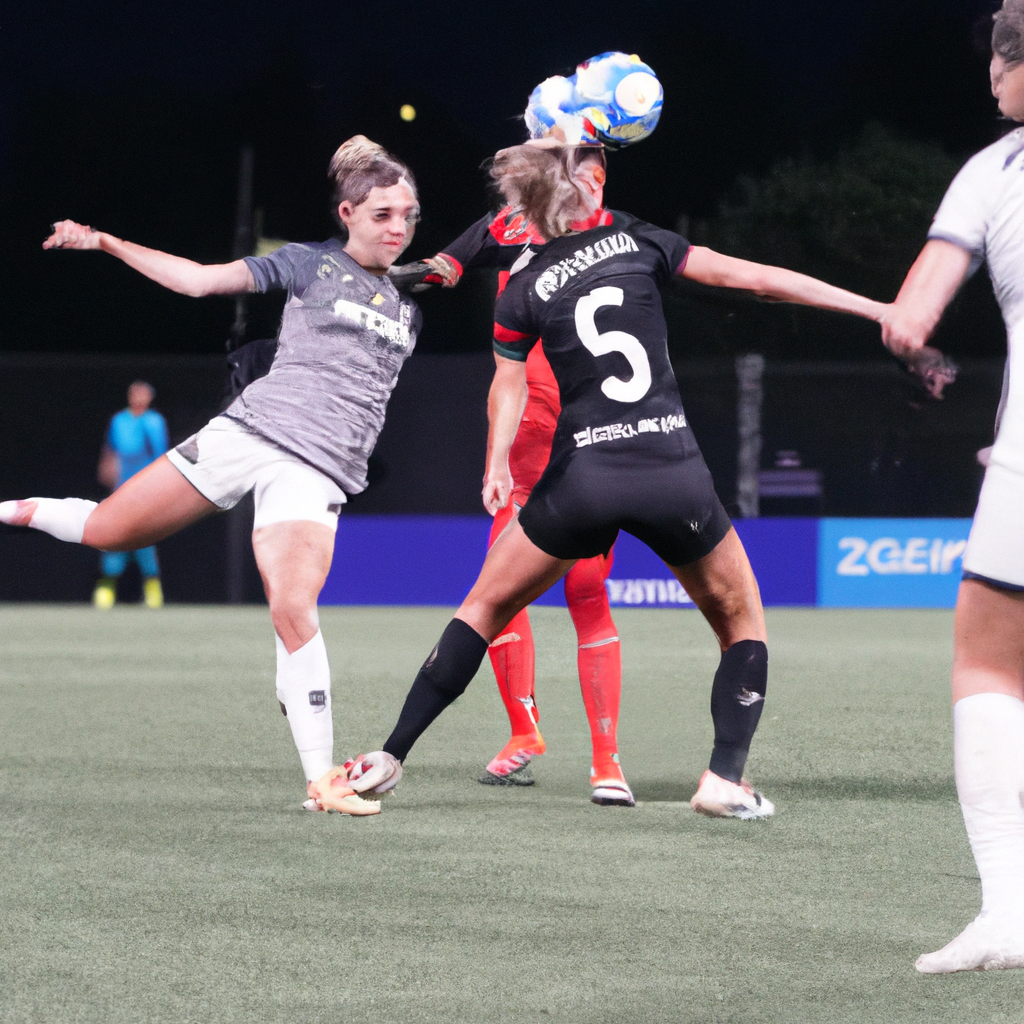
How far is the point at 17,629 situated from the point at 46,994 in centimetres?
1017

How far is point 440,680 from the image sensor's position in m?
4.55

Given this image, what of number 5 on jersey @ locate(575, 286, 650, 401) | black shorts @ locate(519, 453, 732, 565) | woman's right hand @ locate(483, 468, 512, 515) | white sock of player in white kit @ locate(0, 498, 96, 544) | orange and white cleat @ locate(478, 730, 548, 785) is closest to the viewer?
black shorts @ locate(519, 453, 732, 565)

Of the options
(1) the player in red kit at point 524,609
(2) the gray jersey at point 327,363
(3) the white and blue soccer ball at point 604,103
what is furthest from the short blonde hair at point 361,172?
(3) the white and blue soccer ball at point 604,103

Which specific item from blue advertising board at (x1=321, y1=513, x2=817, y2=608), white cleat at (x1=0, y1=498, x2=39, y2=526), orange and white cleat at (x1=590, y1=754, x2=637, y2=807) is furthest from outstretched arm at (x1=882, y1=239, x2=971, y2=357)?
blue advertising board at (x1=321, y1=513, x2=817, y2=608)

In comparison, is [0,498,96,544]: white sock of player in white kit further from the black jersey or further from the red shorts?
the black jersey

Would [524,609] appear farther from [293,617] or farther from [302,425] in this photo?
[302,425]

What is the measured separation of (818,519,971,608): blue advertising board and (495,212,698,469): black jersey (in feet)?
37.3

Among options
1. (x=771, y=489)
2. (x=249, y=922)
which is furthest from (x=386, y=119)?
(x=249, y=922)

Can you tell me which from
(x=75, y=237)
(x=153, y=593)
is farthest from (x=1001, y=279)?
(x=153, y=593)

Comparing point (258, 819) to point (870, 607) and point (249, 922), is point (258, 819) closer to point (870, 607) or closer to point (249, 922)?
point (249, 922)

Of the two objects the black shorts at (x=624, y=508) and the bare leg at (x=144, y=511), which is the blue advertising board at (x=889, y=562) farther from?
the black shorts at (x=624, y=508)

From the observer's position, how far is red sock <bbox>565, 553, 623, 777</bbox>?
514cm

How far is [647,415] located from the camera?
436 cm

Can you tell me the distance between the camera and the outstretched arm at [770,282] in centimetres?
408
